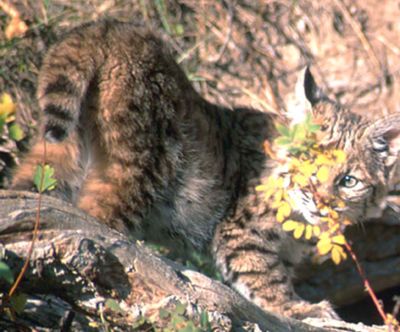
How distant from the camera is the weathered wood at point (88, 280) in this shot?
2.86 meters

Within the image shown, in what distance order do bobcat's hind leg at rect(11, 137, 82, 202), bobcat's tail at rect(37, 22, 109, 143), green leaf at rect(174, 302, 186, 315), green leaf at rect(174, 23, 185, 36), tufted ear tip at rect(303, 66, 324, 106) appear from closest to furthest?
1. green leaf at rect(174, 302, 186, 315)
2. bobcat's tail at rect(37, 22, 109, 143)
3. bobcat's hind leg at rect(11, 137, 82, 202)
4. tufted ear tip at rect(303, 66, 324, 106)
5. green leaf at rect(174, 23, 185, 36)

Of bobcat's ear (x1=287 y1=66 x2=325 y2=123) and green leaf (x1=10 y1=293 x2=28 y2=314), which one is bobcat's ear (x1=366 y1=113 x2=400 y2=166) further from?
green leaf (x1=10 y1=293 x2=28 y2=314)

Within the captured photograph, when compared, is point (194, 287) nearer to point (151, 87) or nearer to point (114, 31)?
point (151, 87)

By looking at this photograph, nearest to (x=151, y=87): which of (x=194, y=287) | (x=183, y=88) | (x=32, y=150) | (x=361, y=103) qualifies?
(x=183, y=88)

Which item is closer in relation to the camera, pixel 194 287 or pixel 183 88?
pixel 194 287

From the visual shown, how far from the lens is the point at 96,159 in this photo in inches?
167

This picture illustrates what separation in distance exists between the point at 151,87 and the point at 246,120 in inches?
38.7

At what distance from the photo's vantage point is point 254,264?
4.91m

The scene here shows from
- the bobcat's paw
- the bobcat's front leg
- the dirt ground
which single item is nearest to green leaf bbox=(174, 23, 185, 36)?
the dirt ground

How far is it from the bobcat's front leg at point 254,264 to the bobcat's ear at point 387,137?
28.7 inches

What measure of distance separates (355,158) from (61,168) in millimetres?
1594

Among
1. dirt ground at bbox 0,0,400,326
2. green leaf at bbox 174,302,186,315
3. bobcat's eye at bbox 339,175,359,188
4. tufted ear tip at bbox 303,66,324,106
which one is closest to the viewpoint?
green leaf at bbox 174,302,186,315

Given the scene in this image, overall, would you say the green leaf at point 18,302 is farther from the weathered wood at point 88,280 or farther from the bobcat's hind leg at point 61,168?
the bobcat's hind leg at point 61,168

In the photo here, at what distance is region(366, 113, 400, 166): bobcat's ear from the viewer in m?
4.89
